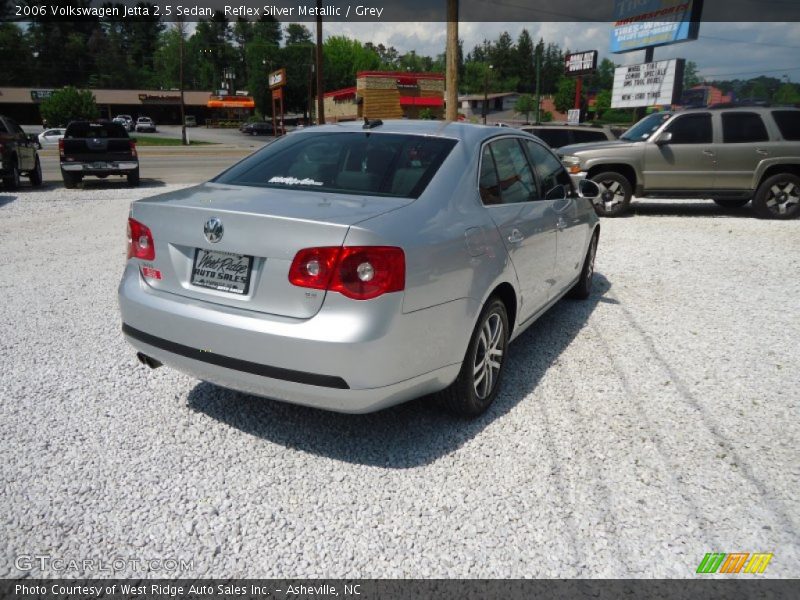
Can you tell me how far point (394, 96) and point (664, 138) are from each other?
47824mm

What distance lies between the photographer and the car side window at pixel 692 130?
444 inches

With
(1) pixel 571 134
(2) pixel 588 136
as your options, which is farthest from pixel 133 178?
(2) pixel 588 136

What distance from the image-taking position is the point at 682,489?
293cm

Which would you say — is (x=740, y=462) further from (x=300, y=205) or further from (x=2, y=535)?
(x=2, y=535)

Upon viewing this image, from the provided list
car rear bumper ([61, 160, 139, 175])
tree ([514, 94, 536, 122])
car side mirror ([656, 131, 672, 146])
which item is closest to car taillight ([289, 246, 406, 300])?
car side mirror ([656, 131, 672, 146])

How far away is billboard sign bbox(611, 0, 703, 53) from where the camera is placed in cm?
2736

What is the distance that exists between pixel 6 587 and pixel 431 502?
5.67 feet

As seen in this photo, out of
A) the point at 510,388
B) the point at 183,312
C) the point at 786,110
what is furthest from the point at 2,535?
the point at 786,110

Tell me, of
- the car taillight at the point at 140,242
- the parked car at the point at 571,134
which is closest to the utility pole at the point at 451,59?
the parked car at the point at 571,134

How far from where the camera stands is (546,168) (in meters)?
4.76

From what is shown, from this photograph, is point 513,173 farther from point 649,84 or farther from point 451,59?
point 649,84

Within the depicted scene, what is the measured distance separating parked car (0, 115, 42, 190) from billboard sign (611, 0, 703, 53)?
27.0 meters

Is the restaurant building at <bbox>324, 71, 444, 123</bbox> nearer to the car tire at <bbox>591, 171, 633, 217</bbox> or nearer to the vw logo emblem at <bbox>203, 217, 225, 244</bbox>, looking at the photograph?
the car tire at <bbox>591, 171, 633, 217</bbox>

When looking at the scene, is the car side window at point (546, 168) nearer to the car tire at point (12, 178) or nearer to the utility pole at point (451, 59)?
the utility pole at point (451, 59)
